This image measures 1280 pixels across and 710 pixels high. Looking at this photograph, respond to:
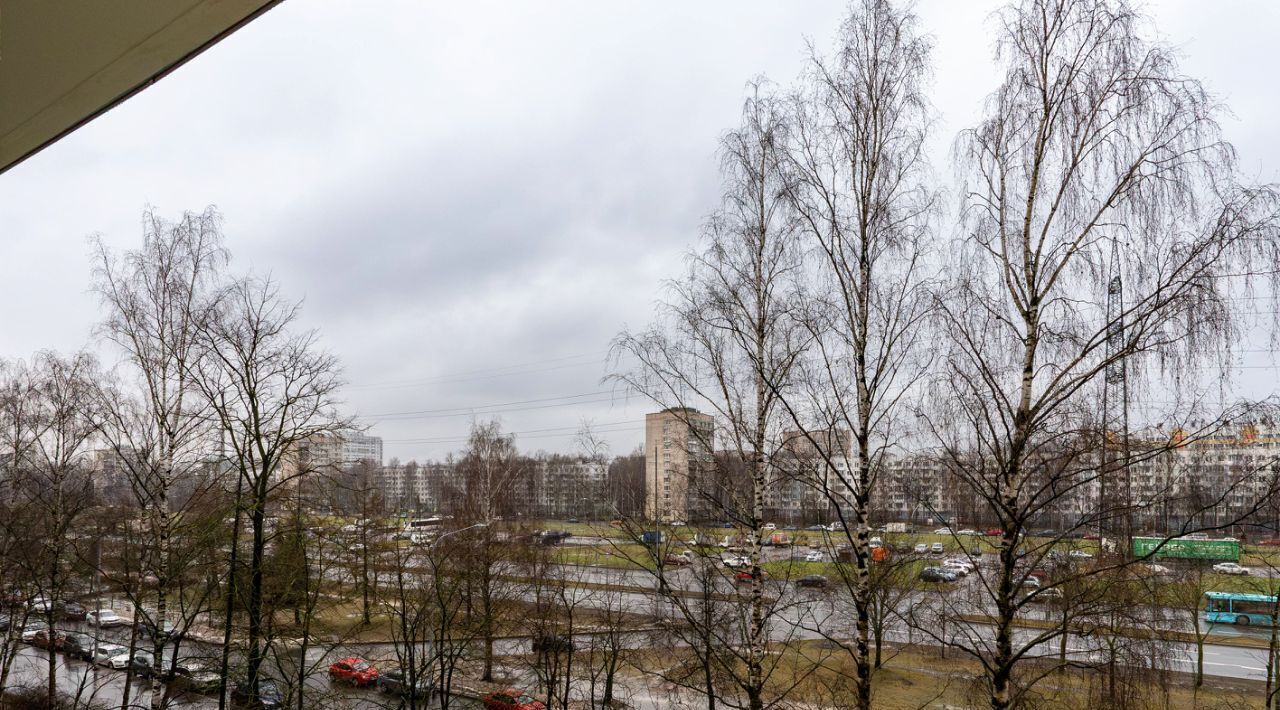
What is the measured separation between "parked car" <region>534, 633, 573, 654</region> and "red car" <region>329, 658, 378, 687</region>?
6774mm

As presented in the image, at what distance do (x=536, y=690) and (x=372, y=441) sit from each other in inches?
4774

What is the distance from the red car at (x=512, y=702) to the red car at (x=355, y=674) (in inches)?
221

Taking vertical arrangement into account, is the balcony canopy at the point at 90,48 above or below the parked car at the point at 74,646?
above

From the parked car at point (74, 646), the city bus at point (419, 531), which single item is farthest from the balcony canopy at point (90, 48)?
the parked car at point (74, 646)

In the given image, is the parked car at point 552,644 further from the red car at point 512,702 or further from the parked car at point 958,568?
the parked car at point 958,568

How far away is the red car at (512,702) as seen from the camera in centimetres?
1878

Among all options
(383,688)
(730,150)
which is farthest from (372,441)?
(730,150)

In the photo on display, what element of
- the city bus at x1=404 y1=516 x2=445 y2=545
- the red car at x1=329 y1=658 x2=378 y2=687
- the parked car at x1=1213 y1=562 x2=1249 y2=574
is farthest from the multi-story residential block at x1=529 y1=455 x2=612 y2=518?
the parked car at x1=1213 y1=562 x2=1249 y2=574

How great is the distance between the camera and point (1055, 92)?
8.95 m

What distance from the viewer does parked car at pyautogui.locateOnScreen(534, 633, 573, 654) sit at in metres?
18.4

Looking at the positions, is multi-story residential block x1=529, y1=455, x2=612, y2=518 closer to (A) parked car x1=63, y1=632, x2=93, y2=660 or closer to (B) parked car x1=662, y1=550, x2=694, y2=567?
(A) parked car x1=63, y1=632, x2=93, y2=660

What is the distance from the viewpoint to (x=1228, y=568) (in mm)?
22984

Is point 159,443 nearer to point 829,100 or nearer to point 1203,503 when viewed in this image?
point 829,100

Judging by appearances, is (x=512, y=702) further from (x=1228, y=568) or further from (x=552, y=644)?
(x=1228, y=568)
